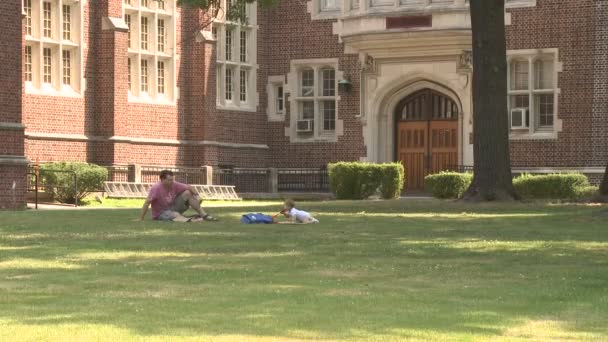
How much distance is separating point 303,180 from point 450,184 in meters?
7.26

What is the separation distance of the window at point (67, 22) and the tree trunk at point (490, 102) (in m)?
12.2

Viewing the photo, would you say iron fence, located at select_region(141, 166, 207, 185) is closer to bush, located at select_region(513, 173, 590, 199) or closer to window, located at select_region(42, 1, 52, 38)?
window, located at select_region(42, 1, 52, 38)

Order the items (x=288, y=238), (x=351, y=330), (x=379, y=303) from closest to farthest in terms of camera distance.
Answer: (x=351, y=330) → (x=379, y=303) → (x=288, y=238)

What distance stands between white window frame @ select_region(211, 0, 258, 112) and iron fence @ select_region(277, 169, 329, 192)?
2.12 metres

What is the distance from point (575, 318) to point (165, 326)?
2.70 m

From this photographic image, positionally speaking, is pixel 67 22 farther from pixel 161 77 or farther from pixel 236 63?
pixel 236 63

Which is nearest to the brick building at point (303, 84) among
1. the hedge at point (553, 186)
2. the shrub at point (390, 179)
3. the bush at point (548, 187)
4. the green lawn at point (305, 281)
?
the hedge at point (553, 186)

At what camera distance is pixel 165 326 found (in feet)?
28.1

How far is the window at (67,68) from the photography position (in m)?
34.0

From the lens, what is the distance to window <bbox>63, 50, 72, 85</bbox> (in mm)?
34022

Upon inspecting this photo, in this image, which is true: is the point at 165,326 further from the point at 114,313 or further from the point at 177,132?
the point at 177,132

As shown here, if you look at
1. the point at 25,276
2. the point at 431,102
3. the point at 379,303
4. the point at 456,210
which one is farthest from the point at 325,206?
the point at 379,303

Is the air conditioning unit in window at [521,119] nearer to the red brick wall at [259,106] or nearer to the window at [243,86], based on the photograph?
the red brick wall at [259,106]

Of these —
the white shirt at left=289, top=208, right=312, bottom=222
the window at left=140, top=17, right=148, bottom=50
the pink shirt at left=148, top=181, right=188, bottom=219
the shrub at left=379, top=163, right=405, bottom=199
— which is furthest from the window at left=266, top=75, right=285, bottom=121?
the white shirt at left=289, top=208, right=312, bottom=222
